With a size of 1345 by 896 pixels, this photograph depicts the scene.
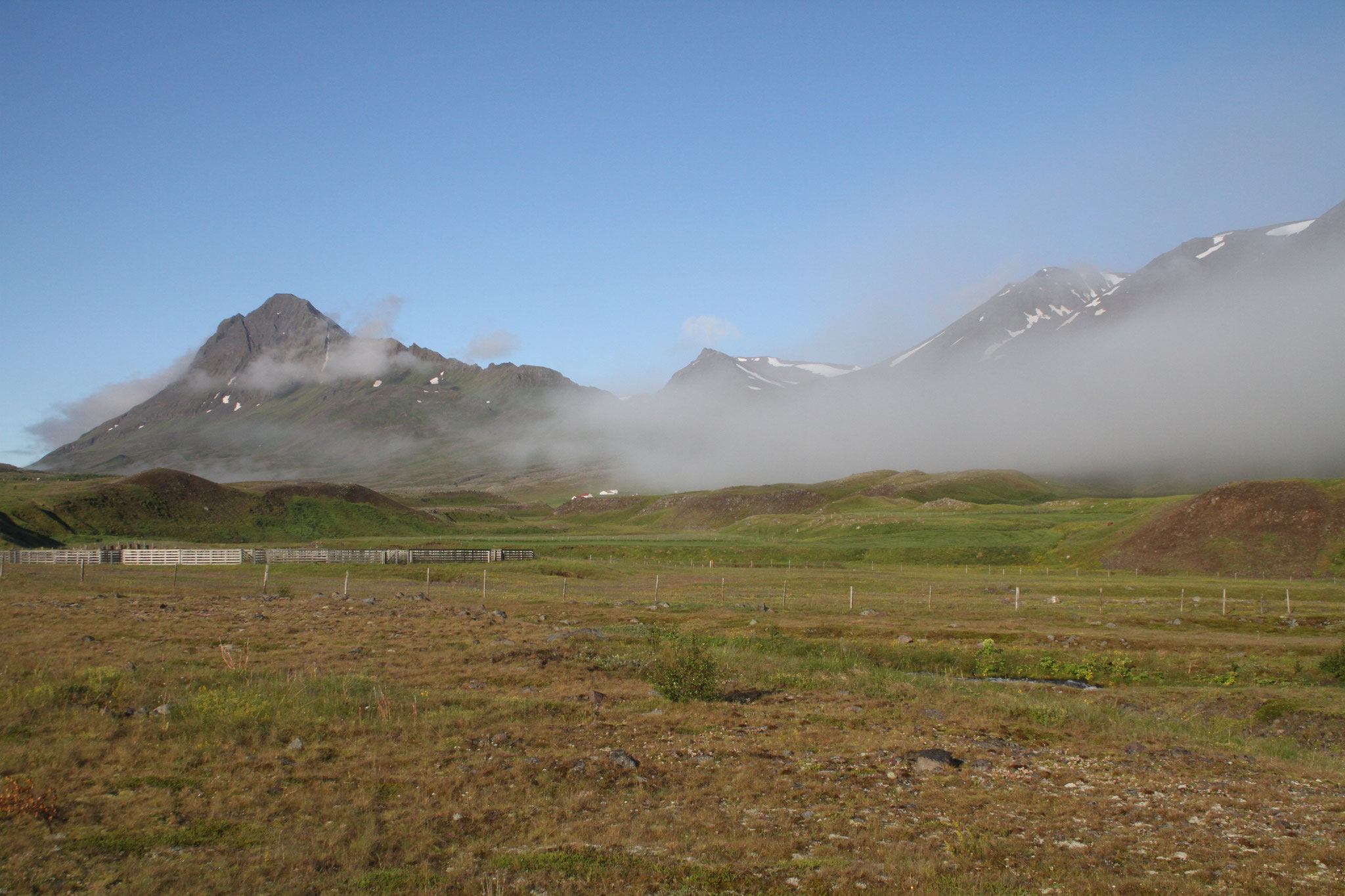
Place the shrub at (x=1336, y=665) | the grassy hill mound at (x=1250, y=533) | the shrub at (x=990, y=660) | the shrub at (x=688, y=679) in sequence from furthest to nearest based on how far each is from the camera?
the grassy hill mound at (x=1250, y=533) < the shrub at (x=990, y=660) < the shrub at (x=1336, y=665) < the shrub at (x=688, y=679)

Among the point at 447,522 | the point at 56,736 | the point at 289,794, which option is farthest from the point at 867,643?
the point at 447,522

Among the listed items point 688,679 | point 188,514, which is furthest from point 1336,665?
point 188,514

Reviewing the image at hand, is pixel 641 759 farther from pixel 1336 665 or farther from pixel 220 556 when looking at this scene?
pixel 220 556

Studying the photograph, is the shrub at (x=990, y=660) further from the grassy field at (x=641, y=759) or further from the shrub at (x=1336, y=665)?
the shrub at (x=1336, y=665)

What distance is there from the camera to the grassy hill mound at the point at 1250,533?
255ft

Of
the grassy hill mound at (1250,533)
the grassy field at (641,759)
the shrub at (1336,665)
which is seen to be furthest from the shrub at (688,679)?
the grassy hill mound at (1250,533)

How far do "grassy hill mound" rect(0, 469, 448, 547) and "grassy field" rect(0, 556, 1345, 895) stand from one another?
104m

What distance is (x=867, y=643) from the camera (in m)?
37.4

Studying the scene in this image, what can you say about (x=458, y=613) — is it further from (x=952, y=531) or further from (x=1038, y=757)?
(x=952, y=531)

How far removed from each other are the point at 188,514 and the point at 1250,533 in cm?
16316

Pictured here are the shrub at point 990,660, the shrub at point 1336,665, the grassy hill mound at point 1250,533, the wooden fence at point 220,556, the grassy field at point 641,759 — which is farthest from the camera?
the wooden fence at point 220,556

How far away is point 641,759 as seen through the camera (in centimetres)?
1705

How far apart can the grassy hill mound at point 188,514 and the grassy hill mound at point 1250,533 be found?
417 feet

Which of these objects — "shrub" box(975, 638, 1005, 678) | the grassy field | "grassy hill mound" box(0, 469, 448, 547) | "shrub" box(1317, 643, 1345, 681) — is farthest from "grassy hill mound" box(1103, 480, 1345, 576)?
"grassy hill mound" box(0, 469, 448, 547)
